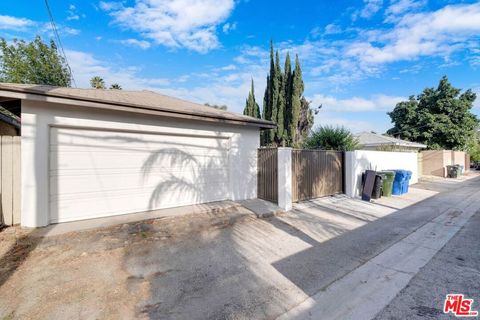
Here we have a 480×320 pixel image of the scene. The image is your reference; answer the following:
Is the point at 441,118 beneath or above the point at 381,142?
above

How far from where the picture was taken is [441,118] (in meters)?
23.3

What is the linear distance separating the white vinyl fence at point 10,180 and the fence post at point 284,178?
643 cm

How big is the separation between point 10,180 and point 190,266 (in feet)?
14.2

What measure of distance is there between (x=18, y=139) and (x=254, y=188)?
645cm

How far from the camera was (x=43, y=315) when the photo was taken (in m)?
2.57

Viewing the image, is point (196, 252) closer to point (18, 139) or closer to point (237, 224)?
point (237, 224)

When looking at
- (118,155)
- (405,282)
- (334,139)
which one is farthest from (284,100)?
(405,282)

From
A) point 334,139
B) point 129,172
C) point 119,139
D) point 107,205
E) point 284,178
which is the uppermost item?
point 334,139

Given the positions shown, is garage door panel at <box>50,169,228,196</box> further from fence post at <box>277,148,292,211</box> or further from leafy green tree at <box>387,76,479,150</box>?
leafy green tree at <box>387,76,479,150</box>

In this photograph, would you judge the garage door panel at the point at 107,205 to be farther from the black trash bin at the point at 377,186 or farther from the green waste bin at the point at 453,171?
the green waste bin at the point at 453,171

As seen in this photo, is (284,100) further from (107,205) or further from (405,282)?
(405,282)

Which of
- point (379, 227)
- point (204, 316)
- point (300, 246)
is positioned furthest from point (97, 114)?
point (379, 227)

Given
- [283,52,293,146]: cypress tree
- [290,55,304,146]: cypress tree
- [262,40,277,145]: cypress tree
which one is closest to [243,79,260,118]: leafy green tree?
[262,40,277,145]: cypress tree

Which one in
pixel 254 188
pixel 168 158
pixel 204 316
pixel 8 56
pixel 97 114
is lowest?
pixel 204 316
